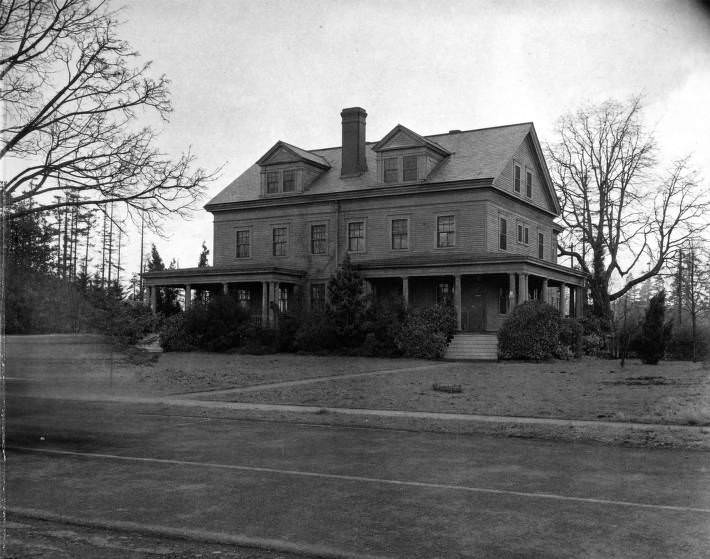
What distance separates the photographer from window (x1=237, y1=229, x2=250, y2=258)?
1651 inches

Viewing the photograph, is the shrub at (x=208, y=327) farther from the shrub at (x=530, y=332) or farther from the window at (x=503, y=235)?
the window at (x=503, y=235)

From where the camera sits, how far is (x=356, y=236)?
38594 mm

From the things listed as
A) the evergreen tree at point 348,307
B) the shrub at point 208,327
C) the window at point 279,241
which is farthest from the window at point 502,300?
the shrub at point 208,327

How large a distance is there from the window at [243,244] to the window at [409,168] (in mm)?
10168

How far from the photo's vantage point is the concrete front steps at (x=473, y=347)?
3181cm

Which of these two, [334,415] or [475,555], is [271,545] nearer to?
[475,555]

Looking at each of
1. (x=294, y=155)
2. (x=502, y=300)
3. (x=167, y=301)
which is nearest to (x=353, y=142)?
(x=294, y=155)

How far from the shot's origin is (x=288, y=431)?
1312 cm

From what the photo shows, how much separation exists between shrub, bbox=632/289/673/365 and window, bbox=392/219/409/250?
12.4 metres

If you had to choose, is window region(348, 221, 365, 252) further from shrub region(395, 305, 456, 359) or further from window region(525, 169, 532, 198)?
window region(525, 169, 532, 198)

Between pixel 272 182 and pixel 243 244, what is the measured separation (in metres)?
3.95

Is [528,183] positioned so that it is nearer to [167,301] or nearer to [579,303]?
[579,303]

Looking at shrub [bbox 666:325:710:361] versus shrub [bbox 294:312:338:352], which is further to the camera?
shrub [bbox 666:325:710:361]

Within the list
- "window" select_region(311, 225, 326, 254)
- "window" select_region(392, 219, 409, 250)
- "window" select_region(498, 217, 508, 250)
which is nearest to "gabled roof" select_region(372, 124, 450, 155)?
"window" select_region(392, 219, 409, 250)
